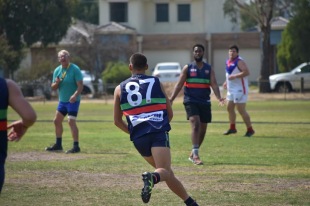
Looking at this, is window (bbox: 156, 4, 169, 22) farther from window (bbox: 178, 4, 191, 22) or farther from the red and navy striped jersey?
the red and navy striped jersey

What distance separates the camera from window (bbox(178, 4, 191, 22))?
75438 mm

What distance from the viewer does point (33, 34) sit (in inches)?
2189

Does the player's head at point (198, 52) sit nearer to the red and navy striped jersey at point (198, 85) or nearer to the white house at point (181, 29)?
the red and navy striped jersey at point (198, 85)

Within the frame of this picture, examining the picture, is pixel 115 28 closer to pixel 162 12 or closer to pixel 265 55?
pixel 162 12

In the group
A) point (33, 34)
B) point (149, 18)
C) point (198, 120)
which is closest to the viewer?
point (198, 120)

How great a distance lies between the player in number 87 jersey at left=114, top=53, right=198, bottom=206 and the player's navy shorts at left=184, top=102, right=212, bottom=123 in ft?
19.2

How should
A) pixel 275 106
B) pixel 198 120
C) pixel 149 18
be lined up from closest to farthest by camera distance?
pixel 198 120, pixel 275 106, pixel 149 18

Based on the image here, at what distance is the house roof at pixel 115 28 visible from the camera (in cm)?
6607

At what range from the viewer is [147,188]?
31.8 ft

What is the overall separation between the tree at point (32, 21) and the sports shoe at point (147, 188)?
140 feet

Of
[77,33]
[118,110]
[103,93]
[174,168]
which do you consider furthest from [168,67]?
[118,110]

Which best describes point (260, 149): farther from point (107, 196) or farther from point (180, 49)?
point (180, 49)

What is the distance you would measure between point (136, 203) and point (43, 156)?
666 centimetres

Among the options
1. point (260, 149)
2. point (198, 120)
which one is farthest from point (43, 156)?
point (260, 149)
